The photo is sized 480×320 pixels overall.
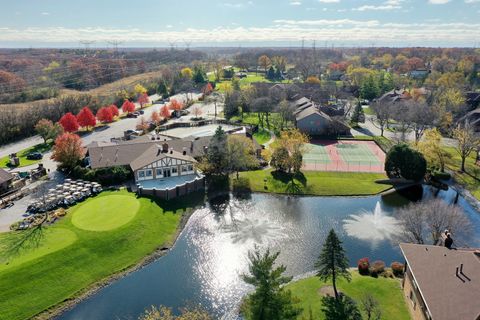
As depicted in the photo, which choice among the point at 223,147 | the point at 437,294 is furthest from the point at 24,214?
the point at 437,294

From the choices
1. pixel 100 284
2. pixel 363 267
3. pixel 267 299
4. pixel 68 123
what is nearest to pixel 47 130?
pixel 68 123

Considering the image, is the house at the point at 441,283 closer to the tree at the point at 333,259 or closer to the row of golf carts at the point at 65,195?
the tree at the point at 333,259

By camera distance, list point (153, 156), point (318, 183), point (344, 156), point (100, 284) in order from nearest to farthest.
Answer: point (100, 284) → point (153, 156) → point (318, 183) → point (344, 156)

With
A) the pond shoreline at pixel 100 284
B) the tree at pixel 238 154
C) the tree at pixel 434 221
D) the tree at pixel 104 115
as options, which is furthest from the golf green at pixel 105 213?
the tree at pixel 104 115

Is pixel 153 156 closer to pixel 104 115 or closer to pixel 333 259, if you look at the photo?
pixel 333 259

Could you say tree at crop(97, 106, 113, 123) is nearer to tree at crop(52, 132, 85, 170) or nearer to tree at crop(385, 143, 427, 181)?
tree at crop(52, 132, 85, 170)
